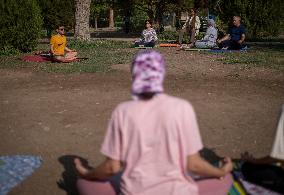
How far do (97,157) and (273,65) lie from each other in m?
9.28

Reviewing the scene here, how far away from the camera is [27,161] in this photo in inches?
210

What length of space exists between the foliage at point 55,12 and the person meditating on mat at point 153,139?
28.9 metres

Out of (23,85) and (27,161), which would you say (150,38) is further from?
(27,161)

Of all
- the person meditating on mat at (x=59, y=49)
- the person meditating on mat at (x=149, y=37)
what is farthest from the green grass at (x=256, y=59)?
the person meditating on mat at (x=59, y=49)

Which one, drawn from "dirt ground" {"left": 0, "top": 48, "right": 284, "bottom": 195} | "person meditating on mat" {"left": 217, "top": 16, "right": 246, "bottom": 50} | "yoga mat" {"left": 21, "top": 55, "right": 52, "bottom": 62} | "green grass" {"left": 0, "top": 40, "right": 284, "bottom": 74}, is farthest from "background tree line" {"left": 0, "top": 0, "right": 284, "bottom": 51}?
"person meditating on mat" {"left": 217, "top": 16, "right": 246, "bottom": 50}

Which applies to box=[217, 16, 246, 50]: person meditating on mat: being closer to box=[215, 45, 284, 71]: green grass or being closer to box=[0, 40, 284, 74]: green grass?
box=[0, 40, 284, 74]: green grass

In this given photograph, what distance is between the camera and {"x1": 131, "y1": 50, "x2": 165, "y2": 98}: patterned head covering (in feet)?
9.39

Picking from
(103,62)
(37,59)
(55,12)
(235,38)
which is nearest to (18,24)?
(37,59)

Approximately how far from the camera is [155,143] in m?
2.90

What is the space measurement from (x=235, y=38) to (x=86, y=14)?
31.6 ft

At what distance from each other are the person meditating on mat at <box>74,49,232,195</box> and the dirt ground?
1.76m

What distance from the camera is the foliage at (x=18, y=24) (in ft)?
58.5

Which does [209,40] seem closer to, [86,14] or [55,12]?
[86,14]

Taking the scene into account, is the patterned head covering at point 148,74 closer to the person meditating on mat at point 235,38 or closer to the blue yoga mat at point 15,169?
the blue yoga mat at point 15,169
